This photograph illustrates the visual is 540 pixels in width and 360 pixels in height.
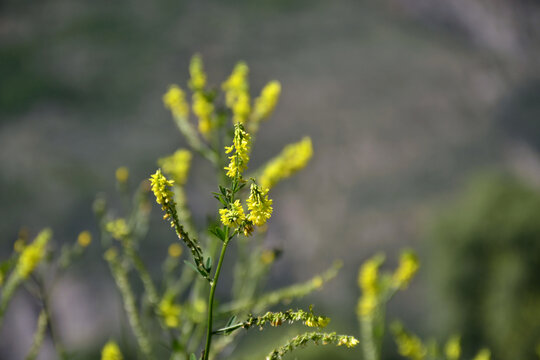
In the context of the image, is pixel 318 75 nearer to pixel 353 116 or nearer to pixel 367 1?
pixel 353 116

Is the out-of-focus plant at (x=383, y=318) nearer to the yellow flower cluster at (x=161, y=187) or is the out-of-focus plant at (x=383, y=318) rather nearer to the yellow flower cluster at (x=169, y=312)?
the yellow flower cluster at (x=169, y=312)

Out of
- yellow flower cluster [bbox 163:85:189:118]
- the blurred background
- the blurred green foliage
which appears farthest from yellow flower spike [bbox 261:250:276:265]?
the blurred green foliage

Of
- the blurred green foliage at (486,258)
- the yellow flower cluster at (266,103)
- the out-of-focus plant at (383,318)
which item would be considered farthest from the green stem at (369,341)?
the blurred green foliage at (486,258)

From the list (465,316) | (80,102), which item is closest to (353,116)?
(465,316)

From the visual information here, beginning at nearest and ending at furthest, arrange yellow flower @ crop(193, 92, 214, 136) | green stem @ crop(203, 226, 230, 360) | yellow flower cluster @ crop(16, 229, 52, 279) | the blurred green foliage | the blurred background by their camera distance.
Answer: green stem @ crop(203, 226, 230, 360), yellow flower cluster @ crop(16, 229, 52, 279), yellow flower @ crop(193, 92, 214, 136), the blurred background, the blurred green foliage

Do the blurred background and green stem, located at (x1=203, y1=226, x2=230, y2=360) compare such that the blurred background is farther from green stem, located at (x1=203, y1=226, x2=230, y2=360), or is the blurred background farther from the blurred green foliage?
green stem, located at (x1=203, y1=226, x2=230, y2=360)

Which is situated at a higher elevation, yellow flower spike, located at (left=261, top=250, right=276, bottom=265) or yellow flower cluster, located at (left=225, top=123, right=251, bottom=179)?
yellow flower spike, located at (left=261, top=250, right=276, bottom=265)

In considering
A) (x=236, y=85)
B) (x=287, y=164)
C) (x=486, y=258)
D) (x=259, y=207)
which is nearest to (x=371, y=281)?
(x=287, y=164)
